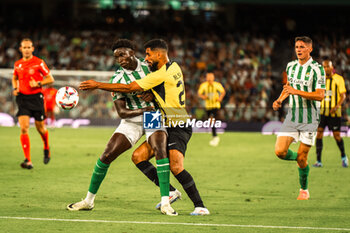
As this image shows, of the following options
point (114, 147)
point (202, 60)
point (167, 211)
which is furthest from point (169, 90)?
point (202, 60)

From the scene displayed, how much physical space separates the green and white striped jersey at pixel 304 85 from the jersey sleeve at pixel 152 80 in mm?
2221

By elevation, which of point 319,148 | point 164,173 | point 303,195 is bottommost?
point 319,148

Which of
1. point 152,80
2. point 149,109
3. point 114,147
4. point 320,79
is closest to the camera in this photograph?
point 152,80

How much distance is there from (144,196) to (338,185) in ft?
10.6

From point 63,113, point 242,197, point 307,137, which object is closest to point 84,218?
point 242,197

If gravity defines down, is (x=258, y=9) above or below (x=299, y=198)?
above

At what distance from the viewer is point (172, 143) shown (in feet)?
22.0

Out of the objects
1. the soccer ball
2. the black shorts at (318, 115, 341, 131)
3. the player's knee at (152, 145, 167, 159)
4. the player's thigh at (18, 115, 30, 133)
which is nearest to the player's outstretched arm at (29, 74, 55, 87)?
the player's thigh at (18, 115, 30, 133)

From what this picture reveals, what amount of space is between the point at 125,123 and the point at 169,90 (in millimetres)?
705

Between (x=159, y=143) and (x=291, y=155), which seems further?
(x=291, y=155)

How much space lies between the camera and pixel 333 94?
12.6 m

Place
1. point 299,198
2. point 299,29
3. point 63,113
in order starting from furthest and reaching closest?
point 299,29 < point 63,113 < point 299,198

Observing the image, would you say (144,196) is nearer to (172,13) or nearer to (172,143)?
(172,143)

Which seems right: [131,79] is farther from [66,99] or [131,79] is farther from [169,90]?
[66,99]
